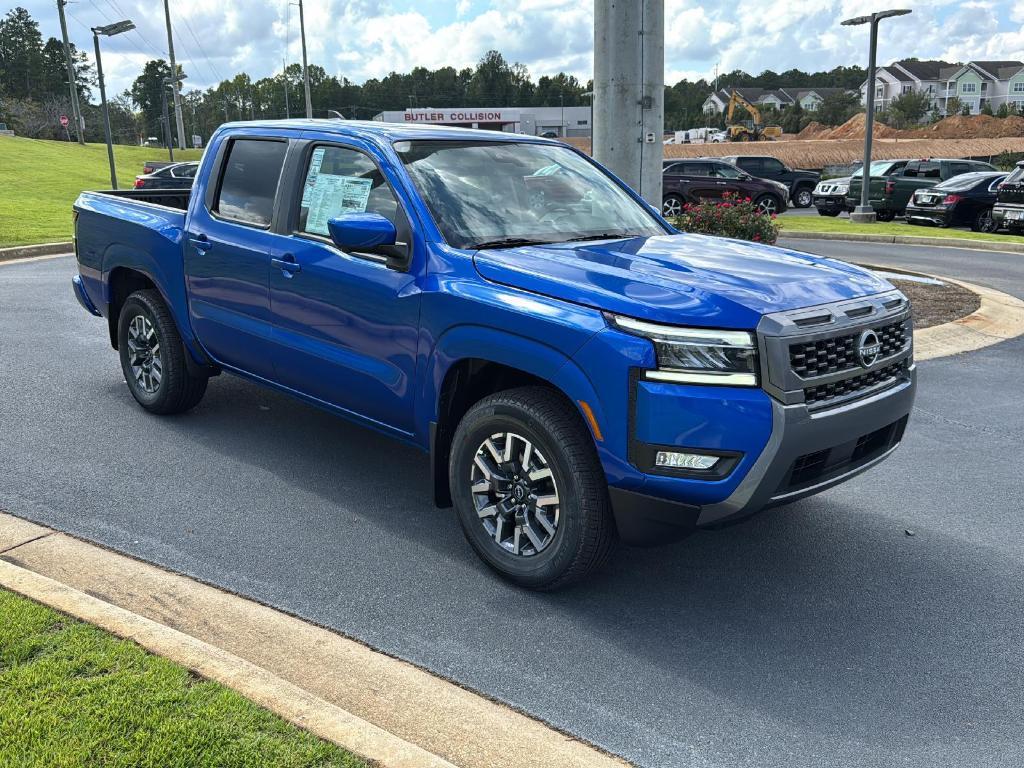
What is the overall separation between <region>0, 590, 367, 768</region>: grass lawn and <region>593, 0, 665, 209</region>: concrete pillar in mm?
7713

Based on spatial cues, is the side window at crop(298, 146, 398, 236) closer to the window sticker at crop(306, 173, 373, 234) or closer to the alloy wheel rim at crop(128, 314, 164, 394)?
the window sticker at crop(306, 173, 373, 234)

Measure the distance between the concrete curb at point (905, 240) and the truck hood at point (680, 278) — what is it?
576 inches

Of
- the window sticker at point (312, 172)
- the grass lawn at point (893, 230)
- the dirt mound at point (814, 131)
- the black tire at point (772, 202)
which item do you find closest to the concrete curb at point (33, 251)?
the grass lawn at point (893, 230)

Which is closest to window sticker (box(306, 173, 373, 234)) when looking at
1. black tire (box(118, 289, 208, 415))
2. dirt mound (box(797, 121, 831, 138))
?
black tire (box(118, 289, 208, 415))

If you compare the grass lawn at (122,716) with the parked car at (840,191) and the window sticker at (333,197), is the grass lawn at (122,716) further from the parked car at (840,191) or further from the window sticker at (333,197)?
the parked car at (840,191)

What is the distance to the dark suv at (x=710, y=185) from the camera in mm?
25328

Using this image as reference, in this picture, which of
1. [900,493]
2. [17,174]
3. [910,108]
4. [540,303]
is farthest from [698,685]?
[910,108]

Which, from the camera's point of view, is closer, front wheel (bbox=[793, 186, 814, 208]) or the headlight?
the headlight

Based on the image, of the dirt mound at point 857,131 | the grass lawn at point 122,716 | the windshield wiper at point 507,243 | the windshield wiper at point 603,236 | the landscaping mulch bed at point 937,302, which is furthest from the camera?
the dirt mound at point 857,131

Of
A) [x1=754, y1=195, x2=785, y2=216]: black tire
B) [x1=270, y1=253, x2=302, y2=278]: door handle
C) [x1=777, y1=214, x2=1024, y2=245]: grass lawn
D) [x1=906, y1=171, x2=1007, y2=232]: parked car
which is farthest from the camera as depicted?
[x1=754, y1=195, x2=785, y2=216]: black tire

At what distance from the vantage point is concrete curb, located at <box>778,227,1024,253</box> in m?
17.1

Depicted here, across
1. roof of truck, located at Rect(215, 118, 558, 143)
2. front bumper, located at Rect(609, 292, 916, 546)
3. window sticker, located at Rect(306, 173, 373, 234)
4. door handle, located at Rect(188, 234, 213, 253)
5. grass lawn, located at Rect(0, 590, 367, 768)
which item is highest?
roof of truck, located at Rect(215, 118, 558, 143)

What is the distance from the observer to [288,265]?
4969 mm

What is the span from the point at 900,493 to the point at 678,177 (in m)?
21.4
